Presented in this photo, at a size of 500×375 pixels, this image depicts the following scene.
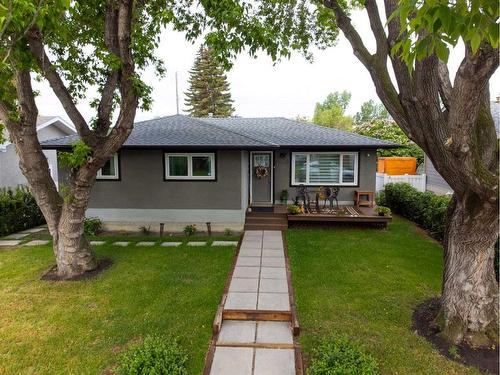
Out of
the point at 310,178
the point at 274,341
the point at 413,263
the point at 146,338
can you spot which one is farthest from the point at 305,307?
the point at 310,178

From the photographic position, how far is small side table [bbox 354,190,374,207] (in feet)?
38.8

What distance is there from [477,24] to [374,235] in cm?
844

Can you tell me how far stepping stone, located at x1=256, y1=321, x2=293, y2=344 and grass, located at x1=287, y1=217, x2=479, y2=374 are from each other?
22 centimetres

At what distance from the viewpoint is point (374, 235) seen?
31.5ft

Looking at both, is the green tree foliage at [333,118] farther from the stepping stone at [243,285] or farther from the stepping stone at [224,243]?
the stepping stone at [243,285]

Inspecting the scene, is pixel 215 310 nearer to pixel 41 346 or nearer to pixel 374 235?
pixel 41 346

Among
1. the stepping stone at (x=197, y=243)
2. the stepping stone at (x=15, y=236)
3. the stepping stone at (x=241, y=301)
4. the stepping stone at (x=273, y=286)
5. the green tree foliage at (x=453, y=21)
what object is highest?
the green tree foliage at (x=453, y=21)

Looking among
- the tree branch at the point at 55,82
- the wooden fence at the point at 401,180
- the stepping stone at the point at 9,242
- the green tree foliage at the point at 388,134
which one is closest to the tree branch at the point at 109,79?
the tree branch at the point at 55,82

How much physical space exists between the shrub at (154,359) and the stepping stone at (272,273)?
2.73 meters

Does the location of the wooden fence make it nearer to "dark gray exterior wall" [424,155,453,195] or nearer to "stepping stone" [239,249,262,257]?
"dark gray exterior wall" [424,155,453,195]

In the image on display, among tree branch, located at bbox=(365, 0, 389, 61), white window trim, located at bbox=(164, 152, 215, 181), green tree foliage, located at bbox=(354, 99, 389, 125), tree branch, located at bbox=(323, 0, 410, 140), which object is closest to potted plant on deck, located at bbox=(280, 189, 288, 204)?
white window trim, located at bbox=(164, 152, 215, 181)

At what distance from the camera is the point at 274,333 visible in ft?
14.9

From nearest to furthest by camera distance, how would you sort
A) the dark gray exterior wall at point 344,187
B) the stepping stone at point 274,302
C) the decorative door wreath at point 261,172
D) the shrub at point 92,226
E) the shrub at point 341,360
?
the shrub at point 341,360
the stepping stone at point 274,302
the shrub at point 92,226
the dark gray exterior wall at point 344,187
the decorative door wreath at point 261,172

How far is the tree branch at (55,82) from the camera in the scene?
208 inches
